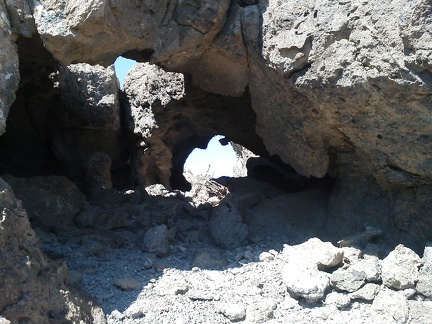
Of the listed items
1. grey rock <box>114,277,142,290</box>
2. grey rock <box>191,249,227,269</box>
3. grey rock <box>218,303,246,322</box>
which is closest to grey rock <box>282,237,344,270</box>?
grey rock <box>191,249,227,269</box>

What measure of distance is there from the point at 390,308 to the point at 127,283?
179 centimetres

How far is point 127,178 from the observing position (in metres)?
7.65

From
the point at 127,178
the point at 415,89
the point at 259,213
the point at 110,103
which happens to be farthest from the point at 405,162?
the point at 127,178

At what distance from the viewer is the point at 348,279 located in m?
3.35

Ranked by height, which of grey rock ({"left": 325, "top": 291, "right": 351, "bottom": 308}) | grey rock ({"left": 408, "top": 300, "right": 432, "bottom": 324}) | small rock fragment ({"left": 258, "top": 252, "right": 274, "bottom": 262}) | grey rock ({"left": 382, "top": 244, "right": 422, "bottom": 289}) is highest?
grey rock ({"left": 382, "top": 244, "right": 422, "bottom": 289})

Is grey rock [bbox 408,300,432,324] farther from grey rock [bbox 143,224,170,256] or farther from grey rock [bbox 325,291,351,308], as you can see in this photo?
grey rock [bbox 143,224,170,256]

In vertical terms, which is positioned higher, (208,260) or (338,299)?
(338,299)

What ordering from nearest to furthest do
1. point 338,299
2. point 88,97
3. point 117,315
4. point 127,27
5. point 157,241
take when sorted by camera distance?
1. point 117,315
2. point 338,299
3. point 127,27
4. point 157,241
5. point 88,97

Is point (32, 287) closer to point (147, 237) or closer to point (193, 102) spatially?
point (147, 237)

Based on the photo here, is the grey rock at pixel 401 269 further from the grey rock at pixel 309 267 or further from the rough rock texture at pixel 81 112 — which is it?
the rough rock texture at pixel 81 112

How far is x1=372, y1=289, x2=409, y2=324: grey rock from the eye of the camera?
3.04 meters

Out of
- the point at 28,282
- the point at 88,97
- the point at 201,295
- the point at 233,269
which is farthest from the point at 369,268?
the point at 88,97

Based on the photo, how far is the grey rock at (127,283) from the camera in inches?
130

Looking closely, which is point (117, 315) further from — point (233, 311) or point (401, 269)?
point (401, 269)
